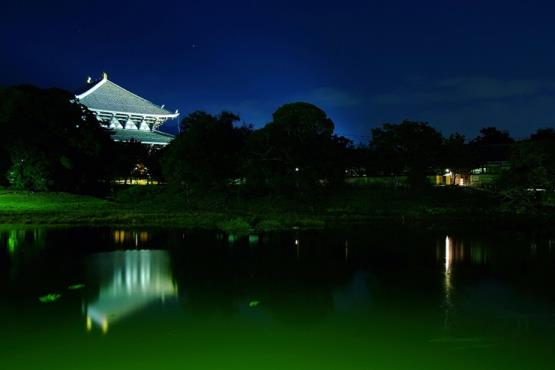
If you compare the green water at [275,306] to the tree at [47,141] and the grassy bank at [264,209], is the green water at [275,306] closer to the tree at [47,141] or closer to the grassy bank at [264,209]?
the grassy bank at [264,209]

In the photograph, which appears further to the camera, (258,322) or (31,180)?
(31,180)

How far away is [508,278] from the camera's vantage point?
15.4 meters

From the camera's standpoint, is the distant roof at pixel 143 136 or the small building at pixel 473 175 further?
the distant roof at pixel 143 136

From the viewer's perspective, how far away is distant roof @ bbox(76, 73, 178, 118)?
6019 cm

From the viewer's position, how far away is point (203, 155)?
3838 cm

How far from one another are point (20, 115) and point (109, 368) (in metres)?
38.2

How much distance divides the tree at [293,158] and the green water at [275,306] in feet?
53.6

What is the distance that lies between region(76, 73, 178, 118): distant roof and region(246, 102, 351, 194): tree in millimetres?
28424

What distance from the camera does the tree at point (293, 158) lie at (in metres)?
37.2

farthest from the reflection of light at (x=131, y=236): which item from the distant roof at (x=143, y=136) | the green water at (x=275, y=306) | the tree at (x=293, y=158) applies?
the distant roof at (x=143, y=136)

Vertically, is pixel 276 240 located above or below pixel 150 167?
below

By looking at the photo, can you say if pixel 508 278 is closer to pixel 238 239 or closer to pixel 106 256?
pixel 238 239

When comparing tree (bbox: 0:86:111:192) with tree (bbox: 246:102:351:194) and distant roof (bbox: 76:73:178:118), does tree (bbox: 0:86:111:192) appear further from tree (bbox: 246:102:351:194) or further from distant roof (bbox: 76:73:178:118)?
tree (bbox: 246:102:351:194)

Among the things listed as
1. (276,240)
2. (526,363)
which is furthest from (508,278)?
(276,240)
